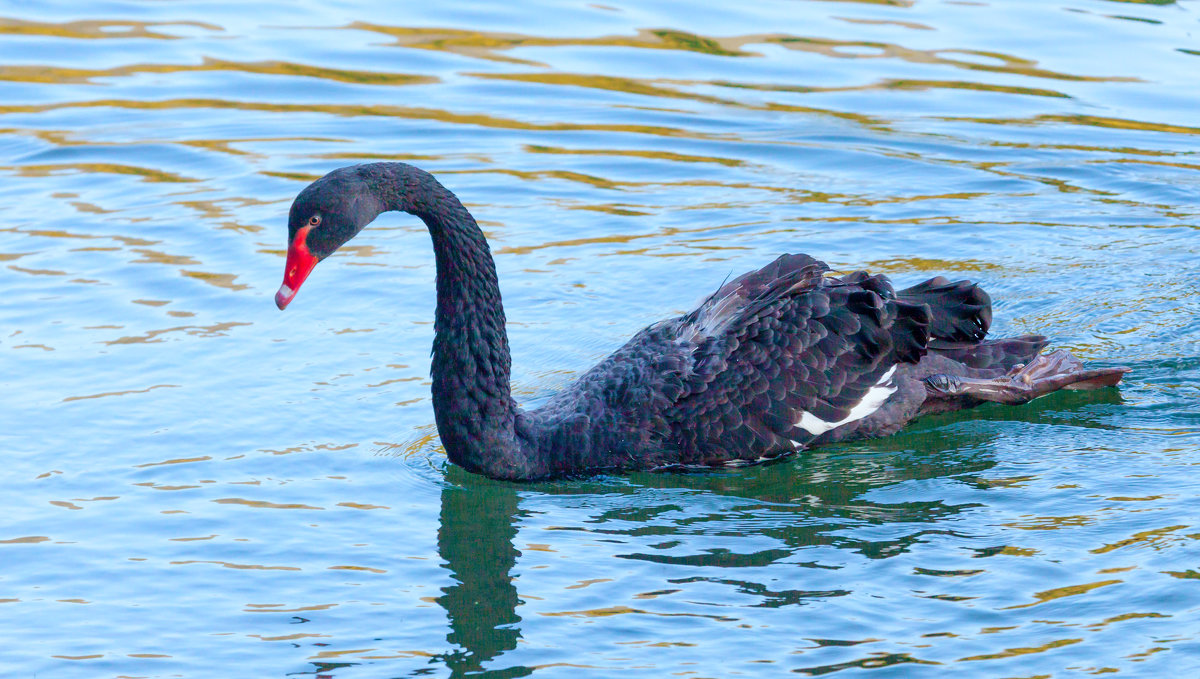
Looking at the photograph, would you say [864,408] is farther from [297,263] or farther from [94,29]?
[94,29]

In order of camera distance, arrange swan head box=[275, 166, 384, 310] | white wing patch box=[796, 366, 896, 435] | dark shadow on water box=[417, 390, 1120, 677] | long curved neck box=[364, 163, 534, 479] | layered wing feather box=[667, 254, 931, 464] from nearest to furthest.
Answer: dark shadow on water box=[417, 390, 1120, 677] < swan head box=[275, 166, 384, 310] < long curved neck box=[364, 163, 534, 479] < layered wing feather box=[667, 254, 931, 464] < white wing patch box=[796, 366, 896, 435]

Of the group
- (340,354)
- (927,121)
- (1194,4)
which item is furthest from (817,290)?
(1194,4)

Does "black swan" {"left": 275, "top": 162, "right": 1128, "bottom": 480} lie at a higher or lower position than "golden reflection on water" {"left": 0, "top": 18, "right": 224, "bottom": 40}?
lower

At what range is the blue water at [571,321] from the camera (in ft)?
18.4

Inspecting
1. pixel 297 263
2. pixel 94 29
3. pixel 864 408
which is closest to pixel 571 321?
pixel 864 408

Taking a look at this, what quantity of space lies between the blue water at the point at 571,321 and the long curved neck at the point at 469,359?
219 millimetres

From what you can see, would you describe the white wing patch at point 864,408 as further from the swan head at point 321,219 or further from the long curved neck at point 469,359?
the swan head at point 321,219

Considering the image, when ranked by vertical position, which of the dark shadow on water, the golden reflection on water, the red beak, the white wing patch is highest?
the golden reflection on water

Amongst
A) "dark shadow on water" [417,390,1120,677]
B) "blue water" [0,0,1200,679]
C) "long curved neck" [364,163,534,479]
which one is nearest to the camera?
"blue water" [0,0,1200,679]

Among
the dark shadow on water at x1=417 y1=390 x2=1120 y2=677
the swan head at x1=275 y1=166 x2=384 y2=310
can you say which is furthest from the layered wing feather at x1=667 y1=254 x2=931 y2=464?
the swan head at x1=275 y1=166 x2=384 y2=310

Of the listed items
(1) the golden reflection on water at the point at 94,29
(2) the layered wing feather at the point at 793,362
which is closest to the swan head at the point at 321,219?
(2) the layered wing feather at the point at 793,362

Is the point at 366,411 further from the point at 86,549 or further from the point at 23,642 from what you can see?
the point at 23,642

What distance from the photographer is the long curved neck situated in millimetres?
6859

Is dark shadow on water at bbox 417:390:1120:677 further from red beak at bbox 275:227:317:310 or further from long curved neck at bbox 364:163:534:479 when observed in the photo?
red beak at bbox 275:227:317:310
